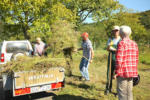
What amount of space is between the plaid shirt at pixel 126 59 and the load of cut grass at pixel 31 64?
1769 mm

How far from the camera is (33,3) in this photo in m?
9.26

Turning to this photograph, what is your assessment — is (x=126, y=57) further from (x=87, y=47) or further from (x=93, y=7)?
(x=93, y=7)

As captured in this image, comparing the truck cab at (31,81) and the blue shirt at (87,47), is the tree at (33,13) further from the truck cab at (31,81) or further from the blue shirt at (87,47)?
the truck cab at (31,81)

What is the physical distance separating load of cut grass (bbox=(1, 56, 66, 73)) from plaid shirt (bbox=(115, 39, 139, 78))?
177 centimetres

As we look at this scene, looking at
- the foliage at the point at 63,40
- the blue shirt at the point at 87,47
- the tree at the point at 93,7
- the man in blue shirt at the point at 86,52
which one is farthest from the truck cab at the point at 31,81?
the tree at the point at 93,7

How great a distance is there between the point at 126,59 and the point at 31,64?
7.77 ft

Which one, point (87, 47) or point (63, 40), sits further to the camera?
point (63, 40)

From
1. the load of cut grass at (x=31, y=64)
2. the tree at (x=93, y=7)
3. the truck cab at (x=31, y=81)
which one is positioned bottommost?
the truck cab at (x=31, y=81)

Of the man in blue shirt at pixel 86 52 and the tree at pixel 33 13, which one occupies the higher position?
the tree at pixel 33 13

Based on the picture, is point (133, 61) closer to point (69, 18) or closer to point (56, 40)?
point (56, 40)

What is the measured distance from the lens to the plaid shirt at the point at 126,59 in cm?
278

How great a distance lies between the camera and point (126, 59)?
2.81 m

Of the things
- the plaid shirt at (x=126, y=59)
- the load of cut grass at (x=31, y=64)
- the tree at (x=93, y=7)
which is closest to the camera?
the plaid shirt at (x=126, y=59)

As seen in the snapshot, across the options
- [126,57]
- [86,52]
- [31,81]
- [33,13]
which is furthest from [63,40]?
[33,13]
